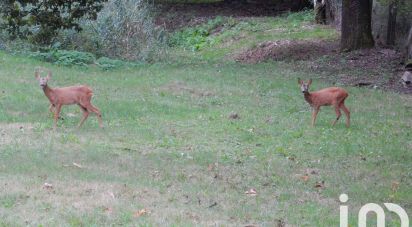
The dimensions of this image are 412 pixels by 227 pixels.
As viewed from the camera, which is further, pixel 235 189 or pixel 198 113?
pixel 198 113

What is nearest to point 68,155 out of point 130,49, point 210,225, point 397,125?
point 210,225

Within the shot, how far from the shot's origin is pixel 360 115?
15.0 m

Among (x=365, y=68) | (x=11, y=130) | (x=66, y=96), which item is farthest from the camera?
(x=365, y=68)

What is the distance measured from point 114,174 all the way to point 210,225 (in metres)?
2.39

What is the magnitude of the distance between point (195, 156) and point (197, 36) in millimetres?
18988

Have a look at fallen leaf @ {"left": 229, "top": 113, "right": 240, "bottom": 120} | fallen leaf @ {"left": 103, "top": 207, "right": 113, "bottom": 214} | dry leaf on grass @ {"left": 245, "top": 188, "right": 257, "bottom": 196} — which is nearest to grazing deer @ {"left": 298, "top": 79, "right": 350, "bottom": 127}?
fallen leaf @ {"left": 229, "top": 113, "right": 240, "bottom": 120}

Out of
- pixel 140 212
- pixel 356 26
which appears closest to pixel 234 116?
pixel 140 212

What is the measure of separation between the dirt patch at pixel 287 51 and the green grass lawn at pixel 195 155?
172 inches

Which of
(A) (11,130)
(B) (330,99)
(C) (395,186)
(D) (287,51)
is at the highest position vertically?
(A) (11,130)

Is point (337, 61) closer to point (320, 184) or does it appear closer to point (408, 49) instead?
point (408, 49)

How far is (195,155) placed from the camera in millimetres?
11227

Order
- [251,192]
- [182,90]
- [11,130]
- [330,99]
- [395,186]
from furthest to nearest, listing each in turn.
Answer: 1. [182,90]
2. [330,99]
3. [11,130]
4. [395,186]
5. [251,192]

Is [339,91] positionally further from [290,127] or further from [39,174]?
[39,174]

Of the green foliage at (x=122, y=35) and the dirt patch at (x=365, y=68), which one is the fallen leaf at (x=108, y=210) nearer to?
the dirt patch at (x=365, y=68)
